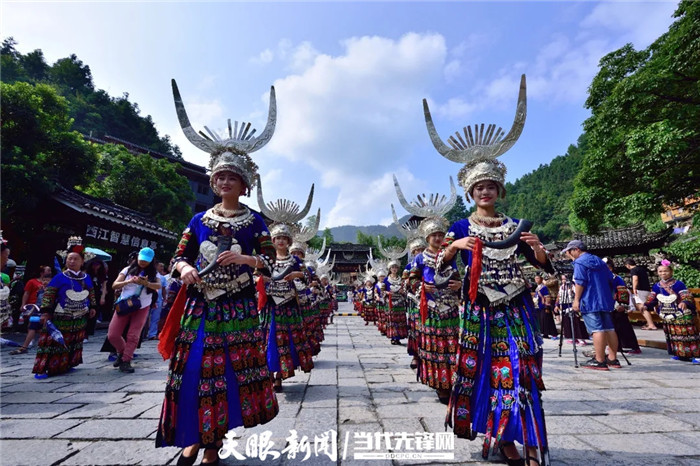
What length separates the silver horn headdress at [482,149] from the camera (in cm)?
300

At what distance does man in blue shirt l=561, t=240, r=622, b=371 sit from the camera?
5.71 m

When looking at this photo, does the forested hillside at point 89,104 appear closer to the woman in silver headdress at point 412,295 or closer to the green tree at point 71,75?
the green tree at point 71,75

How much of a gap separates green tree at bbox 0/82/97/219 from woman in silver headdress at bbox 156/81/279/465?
35.1 ft

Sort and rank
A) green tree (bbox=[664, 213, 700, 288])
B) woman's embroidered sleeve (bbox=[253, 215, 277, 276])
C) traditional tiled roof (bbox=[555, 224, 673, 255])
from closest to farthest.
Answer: woman's embroidered sleeve (bbox=[253, 215, 277, 276]), green tree (bbox=[664, 213, 700, 288]), traditional tiled roof (bbox=[555, 224, 673, 255])

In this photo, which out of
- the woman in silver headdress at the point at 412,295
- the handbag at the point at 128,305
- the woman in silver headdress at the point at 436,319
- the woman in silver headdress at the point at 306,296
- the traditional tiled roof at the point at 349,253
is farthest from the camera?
the traditional tiled roof at the point at 349,253

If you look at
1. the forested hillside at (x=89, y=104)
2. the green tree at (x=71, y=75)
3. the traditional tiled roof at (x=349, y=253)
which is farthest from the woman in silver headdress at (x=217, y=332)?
the green tree at (x=71, y=75)

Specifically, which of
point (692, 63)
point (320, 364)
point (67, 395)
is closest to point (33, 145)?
point (67, 395)

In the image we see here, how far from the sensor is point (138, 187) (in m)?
20.0

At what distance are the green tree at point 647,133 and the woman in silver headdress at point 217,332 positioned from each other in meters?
12.8

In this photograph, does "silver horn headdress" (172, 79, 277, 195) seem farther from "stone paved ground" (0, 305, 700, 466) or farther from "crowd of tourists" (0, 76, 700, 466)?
"stone paved ground" (0, 305, 700, 466)

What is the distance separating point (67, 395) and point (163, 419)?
10.5 feet

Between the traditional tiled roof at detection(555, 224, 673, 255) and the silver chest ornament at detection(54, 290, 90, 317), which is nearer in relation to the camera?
the silver chest ornament at detection(54, 290, 90, 317)

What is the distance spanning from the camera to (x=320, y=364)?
259 inches

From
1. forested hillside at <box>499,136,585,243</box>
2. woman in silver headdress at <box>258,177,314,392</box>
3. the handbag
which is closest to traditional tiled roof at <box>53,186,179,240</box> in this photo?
the handbag
